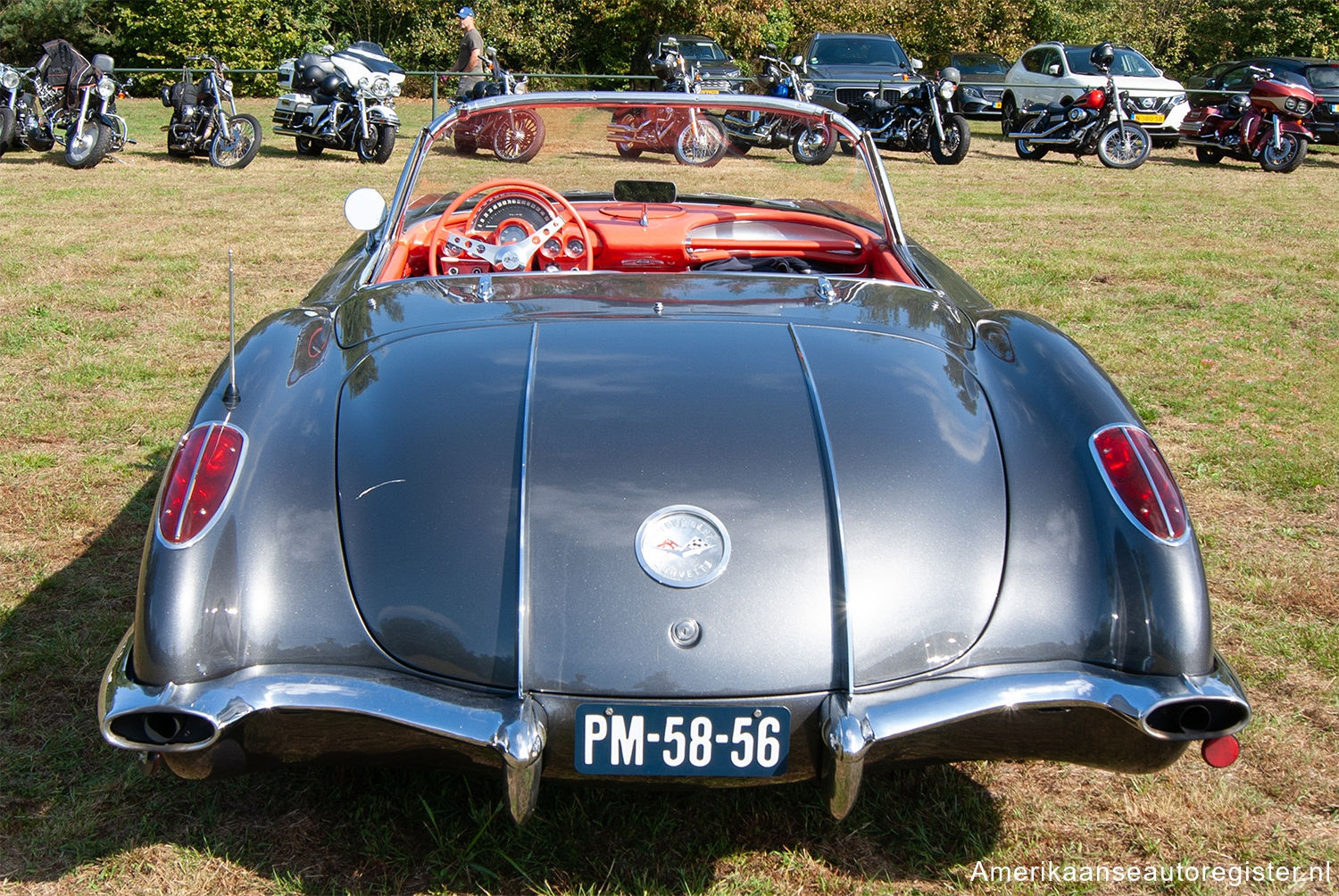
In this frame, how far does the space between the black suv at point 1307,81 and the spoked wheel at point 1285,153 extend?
4.48ft

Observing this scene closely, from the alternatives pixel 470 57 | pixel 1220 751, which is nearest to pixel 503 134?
pixel 1220 751

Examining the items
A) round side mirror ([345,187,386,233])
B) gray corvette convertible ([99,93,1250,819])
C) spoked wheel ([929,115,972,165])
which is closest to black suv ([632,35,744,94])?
spoked wheel ([929,115,972,165])

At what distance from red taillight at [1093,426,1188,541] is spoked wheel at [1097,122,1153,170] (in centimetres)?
1363

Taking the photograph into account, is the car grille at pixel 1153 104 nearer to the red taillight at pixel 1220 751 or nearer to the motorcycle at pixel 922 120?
the motorcycle at pixel 922 120

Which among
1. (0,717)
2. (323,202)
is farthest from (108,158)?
(0,717)

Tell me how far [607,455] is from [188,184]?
10.5 meters

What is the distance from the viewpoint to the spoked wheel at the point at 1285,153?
48.9 ft

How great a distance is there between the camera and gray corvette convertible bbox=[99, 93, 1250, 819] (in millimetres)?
1852

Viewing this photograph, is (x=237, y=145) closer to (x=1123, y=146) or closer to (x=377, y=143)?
(x=377, y=143)

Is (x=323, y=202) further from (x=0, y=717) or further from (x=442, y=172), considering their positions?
(x=0, y=717)

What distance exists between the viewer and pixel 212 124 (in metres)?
12.8

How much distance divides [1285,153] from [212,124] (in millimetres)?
13254

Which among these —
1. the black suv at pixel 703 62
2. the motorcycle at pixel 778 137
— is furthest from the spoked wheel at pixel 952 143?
the motorcycle at pixel 778 137

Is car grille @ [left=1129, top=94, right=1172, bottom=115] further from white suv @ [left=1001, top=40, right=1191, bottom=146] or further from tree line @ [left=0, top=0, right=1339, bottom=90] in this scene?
tree line @ [left=0, top=0, right=1339, bottom=90]
